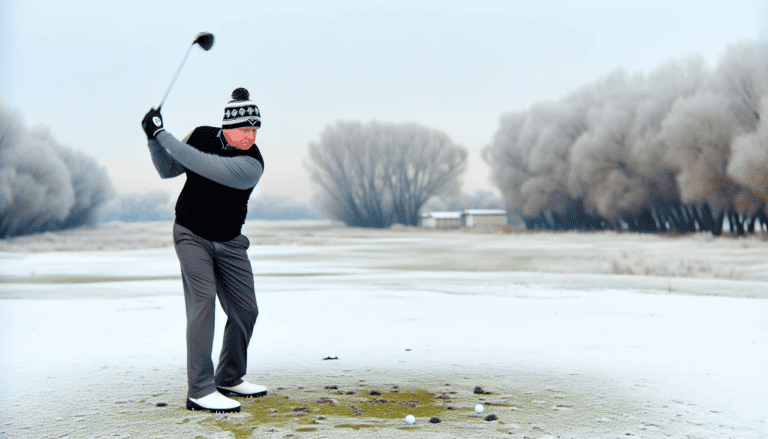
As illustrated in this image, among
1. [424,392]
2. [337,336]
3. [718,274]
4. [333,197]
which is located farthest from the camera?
[333,197]

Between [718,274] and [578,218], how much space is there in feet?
144

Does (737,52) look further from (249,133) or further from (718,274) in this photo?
(249,133)

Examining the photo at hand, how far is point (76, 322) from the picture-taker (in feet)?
30.6

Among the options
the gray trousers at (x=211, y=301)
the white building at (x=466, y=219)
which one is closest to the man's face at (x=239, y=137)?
the gray trousers at (x=211, y=301)

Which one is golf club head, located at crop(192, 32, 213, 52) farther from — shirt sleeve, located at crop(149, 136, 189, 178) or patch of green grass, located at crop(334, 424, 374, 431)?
patch of green grass, located at crop(334, 424, 374, 431)

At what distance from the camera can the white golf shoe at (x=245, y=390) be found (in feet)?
16.9

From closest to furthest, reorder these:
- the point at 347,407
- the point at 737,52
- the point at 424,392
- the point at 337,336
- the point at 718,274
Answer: the point at 347,407
the point at 424,392
the point at 337,336
the point at 718,274
the point at 737,52

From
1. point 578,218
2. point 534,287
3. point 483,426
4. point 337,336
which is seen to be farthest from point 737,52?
point 483,426

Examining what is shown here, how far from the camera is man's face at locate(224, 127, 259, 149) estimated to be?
494 centimetres

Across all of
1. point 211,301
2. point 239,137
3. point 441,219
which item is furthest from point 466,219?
point 211,301

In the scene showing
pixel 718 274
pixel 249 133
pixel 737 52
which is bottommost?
pixel 718 274

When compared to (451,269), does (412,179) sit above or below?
above

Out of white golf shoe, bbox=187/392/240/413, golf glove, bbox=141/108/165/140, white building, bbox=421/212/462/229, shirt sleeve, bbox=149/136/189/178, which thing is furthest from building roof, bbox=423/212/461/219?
golf glove, bbox=141/108/165/140

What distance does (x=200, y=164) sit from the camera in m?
4.68
